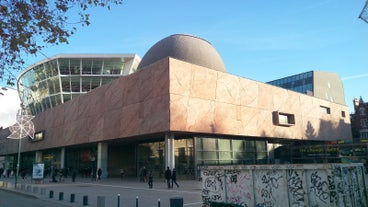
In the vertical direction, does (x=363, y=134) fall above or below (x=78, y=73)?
below

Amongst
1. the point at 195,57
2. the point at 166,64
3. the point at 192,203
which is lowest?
the point at 192,203

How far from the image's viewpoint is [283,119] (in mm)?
45469

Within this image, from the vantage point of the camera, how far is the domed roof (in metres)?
40.2

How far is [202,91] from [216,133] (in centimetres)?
483

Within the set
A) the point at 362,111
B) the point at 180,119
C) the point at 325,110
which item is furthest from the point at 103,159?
the point at 362,111

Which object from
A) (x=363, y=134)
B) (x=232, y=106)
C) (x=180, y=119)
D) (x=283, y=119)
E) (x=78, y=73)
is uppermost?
(x=78, y=73)

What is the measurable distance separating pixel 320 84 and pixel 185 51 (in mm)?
64647

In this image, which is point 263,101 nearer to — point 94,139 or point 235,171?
point 94,139

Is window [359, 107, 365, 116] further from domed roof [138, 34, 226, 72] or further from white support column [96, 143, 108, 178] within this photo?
white support column [96, 143, 108, 178]

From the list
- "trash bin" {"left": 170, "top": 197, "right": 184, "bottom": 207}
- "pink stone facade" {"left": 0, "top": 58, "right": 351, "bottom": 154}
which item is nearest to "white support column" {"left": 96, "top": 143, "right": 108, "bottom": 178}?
"pink stone facade" {"left": 0, "top": 58, "right": 351, "bottom": 154}

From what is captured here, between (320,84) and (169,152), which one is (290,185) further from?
(320,84)

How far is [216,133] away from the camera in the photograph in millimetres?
34562

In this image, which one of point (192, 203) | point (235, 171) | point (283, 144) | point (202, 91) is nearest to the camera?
point (235, 171)

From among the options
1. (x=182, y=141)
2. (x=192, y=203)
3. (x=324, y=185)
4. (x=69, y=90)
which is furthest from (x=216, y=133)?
(x=69, y=90)
